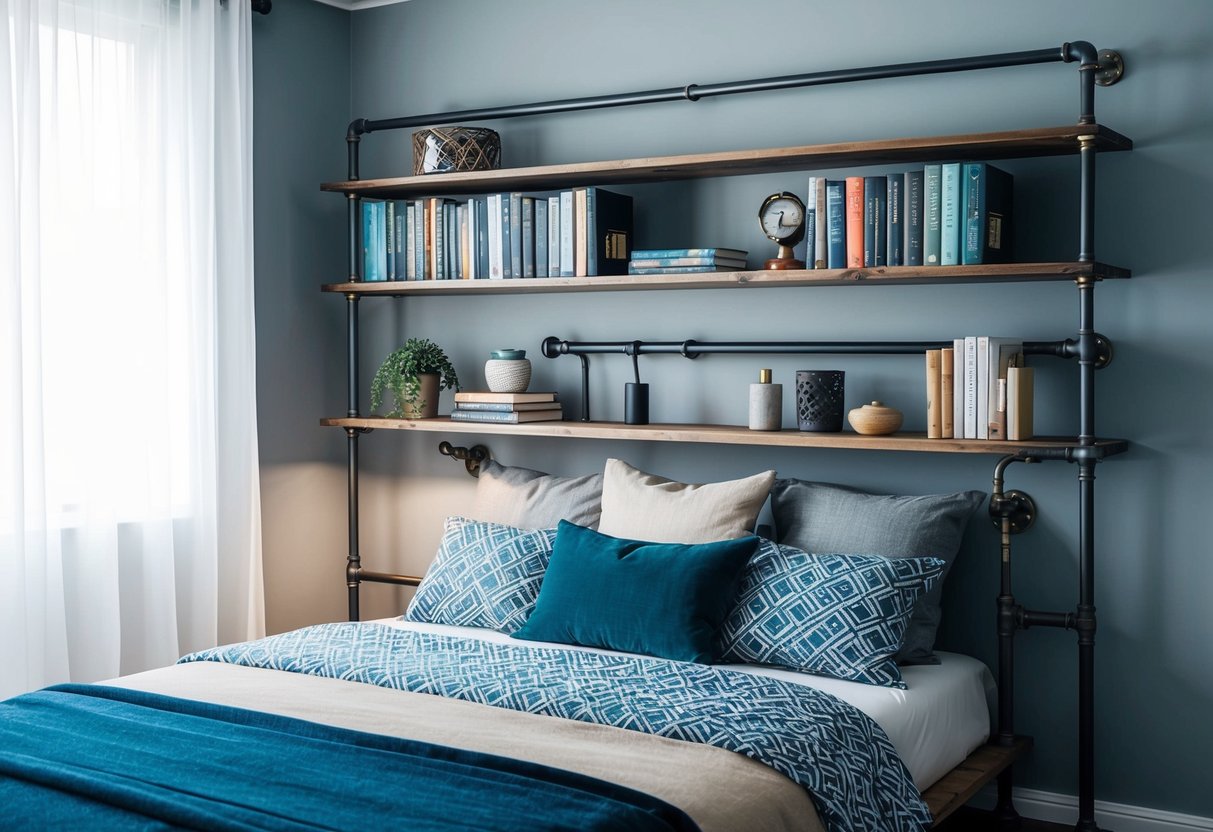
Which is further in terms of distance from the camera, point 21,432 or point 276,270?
point 276,270

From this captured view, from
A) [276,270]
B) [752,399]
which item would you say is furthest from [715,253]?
[276,270]

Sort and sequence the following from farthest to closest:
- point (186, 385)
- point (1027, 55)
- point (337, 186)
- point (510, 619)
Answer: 1. point (337, 186)
2. point (186, 385)
3. point (510, 619)
4. point (1027, 55)

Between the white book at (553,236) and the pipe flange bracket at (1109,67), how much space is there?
1466 mm

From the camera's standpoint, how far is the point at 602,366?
3842 mm

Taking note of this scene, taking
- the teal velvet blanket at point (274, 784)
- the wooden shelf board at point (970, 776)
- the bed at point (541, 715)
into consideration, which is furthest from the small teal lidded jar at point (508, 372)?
the wooden shelf board at point (970, 776)

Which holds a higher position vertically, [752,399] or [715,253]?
[715,253]

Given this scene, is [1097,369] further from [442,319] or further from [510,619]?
[442,319]

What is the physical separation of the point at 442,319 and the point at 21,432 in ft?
4.57

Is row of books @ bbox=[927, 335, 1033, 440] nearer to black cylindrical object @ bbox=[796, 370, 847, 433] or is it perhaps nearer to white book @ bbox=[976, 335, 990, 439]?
white book @ bbox=[976, 335, 990, 439]

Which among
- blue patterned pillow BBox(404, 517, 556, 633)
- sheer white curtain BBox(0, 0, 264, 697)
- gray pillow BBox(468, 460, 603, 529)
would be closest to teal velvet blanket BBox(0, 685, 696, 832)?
blue patterned pillow BBox(404, 517, 556, 633)

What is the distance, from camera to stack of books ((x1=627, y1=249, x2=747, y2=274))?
133 inches

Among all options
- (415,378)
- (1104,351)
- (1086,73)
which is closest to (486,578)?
(415,378)

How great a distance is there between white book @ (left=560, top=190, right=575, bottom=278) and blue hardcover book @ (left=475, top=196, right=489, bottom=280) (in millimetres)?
264

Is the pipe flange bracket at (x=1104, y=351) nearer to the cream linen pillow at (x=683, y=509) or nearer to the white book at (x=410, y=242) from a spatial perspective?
the cream linen pillow at (x=683, y=509)
